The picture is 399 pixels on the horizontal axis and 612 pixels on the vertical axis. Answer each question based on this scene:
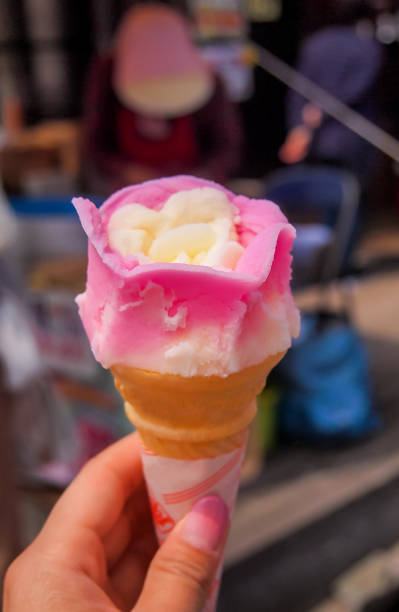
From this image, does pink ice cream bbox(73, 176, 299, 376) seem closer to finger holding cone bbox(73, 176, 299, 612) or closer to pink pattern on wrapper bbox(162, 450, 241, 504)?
finger holding cone bbox(73, 176, 299, 612)

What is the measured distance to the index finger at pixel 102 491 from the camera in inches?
33.7

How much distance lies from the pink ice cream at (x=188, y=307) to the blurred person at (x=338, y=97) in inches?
115

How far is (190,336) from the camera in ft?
2.21

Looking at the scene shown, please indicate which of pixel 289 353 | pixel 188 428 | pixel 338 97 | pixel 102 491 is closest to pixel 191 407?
pixel 188 428

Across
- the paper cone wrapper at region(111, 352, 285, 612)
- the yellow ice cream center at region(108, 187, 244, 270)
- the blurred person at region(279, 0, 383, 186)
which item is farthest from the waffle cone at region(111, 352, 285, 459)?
the blurred person at region(279, 0, 383, 186)

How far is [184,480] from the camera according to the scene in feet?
2.62

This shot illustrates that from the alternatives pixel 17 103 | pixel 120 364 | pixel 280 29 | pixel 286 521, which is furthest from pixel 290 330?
pixel 280 29

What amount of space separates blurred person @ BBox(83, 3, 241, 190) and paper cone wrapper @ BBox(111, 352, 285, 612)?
176cm

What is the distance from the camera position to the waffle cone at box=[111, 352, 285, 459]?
69 cm

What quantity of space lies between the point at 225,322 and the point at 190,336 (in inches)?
1.6

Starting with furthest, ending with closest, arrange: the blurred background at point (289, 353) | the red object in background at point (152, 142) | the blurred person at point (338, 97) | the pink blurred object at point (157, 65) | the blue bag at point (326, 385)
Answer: the blurred person at point (338, 97), the blue bag at point (326, 385), the red object in background at point (152, 142), the pink blurred object at point (157, 65), the blurred background at point (289, 353)

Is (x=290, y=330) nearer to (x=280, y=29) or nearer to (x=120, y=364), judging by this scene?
(x=120, y=364)

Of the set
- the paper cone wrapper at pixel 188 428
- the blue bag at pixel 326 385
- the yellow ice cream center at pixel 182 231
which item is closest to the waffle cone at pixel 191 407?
the paper cone wrapper at pixel 188 428

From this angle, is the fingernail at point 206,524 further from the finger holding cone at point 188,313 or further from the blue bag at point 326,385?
the blue bag at point 326,385
